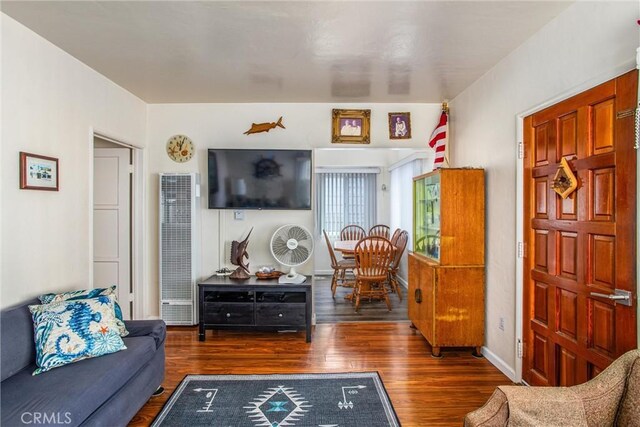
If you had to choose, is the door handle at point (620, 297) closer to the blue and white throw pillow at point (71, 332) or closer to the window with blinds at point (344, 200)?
A: the blue and white throw pillow at point (71, 332)

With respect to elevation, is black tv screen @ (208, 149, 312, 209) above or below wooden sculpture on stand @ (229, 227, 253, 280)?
above

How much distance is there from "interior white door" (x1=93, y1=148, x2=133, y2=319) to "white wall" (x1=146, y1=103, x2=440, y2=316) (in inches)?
9.3

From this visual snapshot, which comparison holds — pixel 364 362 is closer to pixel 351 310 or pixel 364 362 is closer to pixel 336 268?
pixel 351 310

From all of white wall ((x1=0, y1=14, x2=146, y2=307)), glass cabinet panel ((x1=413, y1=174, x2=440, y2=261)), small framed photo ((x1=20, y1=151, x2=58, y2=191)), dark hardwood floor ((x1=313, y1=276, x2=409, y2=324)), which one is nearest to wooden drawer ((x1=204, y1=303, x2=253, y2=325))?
dark hardwood floor ((x1=313, y1=276, x2=409, y2=324))

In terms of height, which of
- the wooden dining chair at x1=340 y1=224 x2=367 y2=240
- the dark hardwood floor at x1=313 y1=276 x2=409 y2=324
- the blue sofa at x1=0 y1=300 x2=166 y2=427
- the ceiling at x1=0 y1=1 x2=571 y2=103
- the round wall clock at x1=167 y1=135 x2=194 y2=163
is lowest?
the dark hardwood floor at x1=313 y1=276 x2=409 y2=324

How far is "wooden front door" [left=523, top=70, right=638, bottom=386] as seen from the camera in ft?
5.64

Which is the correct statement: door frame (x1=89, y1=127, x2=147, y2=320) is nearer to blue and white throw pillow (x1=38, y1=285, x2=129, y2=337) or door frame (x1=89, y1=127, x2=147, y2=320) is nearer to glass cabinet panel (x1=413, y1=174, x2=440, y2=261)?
blue and white throw pillow (x1=38, y1=285, x2=129, y2=337)

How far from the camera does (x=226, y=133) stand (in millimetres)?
4020

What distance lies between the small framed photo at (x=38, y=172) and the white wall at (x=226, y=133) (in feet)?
4.85

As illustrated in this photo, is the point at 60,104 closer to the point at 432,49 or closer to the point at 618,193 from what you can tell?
the point at 432,49

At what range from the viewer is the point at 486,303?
10.3 ft

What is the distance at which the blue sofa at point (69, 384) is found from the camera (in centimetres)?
156

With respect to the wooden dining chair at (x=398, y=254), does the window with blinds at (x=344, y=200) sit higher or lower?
higher

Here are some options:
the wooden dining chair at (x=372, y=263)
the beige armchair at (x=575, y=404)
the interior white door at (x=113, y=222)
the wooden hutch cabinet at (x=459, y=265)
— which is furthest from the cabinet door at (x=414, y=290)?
the interior white door at (x=113, y=222)
